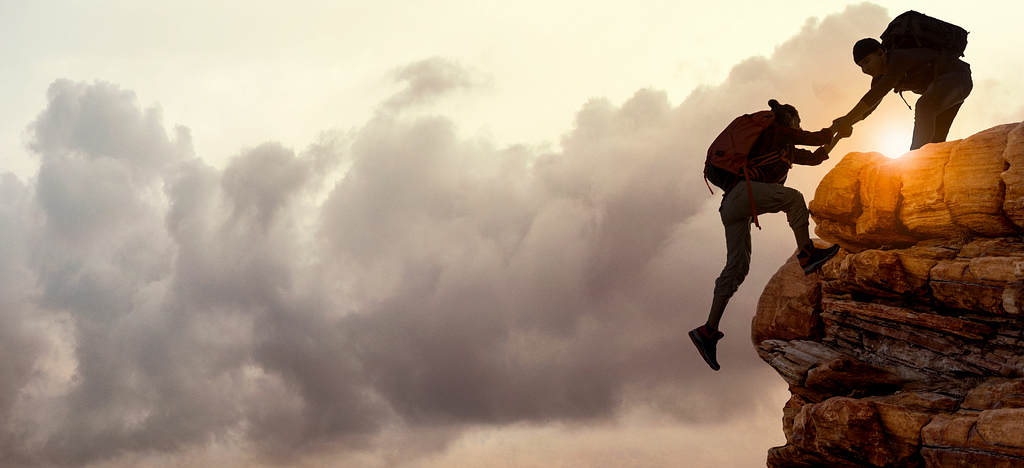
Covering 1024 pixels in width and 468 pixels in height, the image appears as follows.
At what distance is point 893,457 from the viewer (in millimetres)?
18094

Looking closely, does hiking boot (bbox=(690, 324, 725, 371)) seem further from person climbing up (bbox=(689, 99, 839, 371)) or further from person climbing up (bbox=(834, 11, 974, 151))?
person climbing up (bbox=(834, 11, 974, 151))

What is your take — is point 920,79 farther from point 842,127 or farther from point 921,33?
point 842,127

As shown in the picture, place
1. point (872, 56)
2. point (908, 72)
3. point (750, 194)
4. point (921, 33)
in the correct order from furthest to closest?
point (872, 56) < point (908, 72) < point (921, 33) < point (750, 194)

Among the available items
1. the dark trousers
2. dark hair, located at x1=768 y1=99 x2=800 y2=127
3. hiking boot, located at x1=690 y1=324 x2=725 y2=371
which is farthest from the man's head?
hiking boot, located at x1=690 y1=324 x2=725 y2=371

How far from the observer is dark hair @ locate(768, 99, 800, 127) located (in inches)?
760

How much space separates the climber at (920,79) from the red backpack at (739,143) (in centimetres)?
271

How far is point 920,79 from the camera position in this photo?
2141 centimetres

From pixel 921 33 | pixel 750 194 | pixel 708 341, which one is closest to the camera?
pixel 750 194

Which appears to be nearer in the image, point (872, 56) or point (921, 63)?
point (921, 63)

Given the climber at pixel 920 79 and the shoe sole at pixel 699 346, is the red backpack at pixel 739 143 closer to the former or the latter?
the climber at pixel 920 79

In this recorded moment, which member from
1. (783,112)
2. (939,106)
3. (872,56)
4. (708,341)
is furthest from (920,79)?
(708,341)

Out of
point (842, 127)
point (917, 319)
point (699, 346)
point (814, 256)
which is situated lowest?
point (917, 319)

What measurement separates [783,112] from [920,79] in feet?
17.9

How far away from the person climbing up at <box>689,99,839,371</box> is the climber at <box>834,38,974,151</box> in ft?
5.35
